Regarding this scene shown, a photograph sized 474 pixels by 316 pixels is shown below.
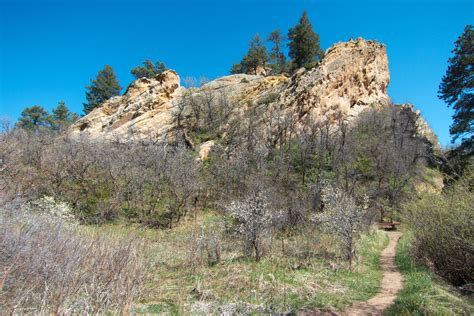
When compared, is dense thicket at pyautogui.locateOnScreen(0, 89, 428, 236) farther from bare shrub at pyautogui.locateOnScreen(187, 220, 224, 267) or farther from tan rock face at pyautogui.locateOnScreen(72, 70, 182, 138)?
bare shrub at pyautogui.locateOnScreen(187, 220, 224, 267)

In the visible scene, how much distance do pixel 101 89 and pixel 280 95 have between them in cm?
3758

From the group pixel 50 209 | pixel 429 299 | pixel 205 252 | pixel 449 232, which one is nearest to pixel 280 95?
pixel 50 209

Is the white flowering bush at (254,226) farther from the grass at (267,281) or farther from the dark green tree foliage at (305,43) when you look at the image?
the dark green tree foliage at (305,43)

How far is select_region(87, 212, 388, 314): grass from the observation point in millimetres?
7383

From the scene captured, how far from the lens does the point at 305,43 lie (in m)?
49.0

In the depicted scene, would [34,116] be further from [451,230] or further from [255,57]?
[451,230]

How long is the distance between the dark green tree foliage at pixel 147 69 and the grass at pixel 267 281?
164 ft

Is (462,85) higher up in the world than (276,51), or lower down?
lower down

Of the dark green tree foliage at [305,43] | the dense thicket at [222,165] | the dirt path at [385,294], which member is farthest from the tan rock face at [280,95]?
the dirt path at [385,294]

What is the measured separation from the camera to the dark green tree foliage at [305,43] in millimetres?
48688

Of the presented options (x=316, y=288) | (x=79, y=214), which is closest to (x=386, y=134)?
(x=316, y=288)

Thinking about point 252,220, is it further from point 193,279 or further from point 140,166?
point 140,166

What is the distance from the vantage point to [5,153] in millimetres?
17859

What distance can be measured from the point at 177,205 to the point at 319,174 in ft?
45.2
